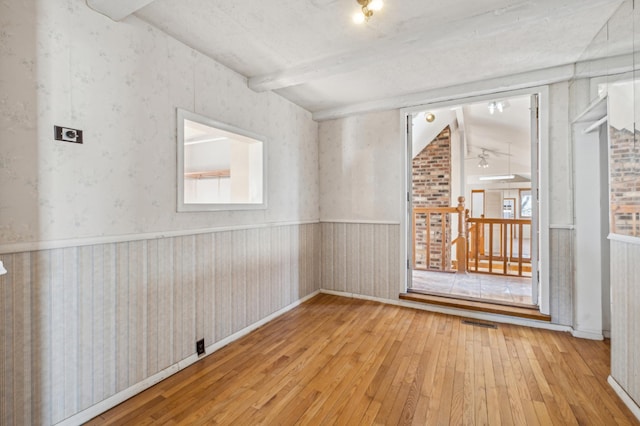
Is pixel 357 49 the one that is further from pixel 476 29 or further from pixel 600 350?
pixel 600 350

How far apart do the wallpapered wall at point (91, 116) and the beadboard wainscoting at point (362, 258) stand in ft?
6.09

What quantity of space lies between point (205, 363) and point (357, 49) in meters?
2.82

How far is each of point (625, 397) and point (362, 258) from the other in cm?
250

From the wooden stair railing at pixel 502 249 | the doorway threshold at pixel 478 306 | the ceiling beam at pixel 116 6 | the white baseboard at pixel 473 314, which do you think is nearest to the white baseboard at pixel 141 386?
the white baseboard at pixel 473 314

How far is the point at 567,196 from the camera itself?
279 centimetres

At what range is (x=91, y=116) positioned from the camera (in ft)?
5.62

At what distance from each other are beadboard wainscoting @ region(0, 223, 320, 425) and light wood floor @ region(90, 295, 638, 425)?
22 cm

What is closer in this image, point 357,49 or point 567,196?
point 357,49

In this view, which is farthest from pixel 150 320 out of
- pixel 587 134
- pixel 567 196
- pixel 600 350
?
pixel 587 134

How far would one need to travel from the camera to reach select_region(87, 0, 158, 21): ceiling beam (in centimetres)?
→ 166

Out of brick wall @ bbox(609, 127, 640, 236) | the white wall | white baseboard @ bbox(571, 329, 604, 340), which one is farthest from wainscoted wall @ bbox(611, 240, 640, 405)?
the white wall

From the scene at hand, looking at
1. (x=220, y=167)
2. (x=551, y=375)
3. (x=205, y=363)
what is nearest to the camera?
(x=551, y=375)

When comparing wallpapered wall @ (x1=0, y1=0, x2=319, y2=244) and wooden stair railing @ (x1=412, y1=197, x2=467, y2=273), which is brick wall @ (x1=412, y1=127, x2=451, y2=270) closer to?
wooden stair railing @ (x1=412, y1=197, x2=467, y2=273)

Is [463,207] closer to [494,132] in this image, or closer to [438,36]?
[494,132]
